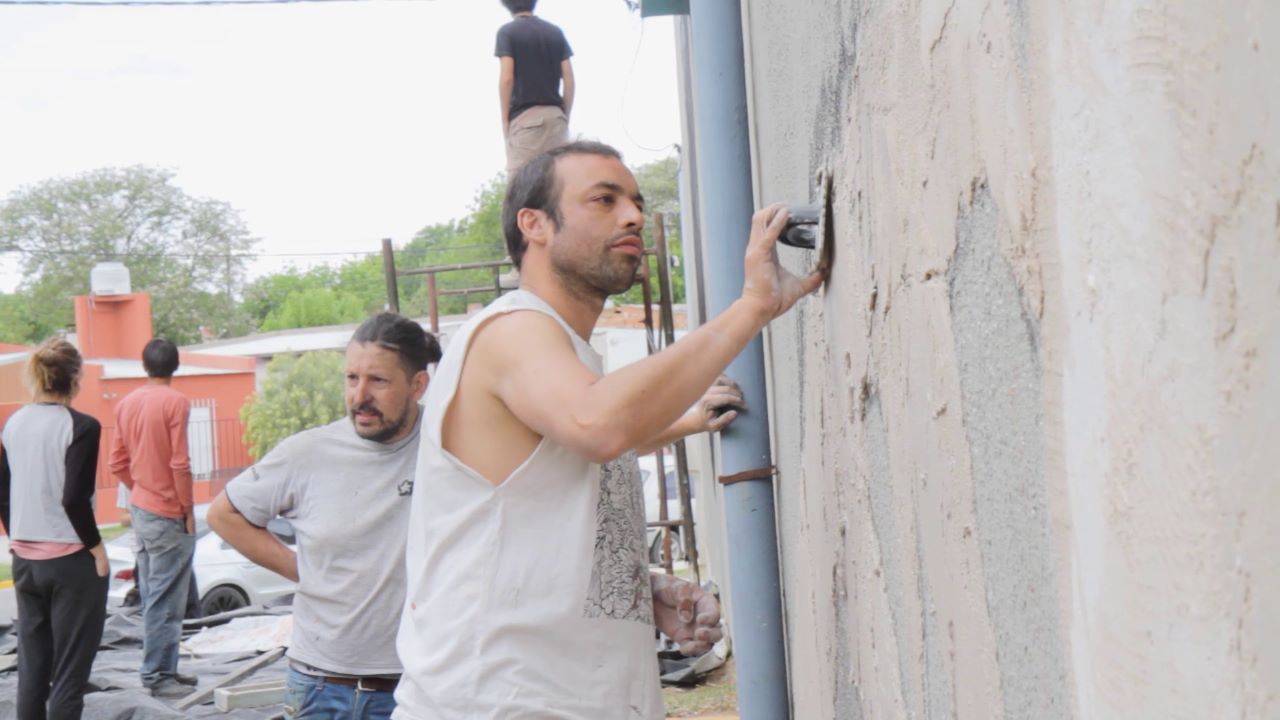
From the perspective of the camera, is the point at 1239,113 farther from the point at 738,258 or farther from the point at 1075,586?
the point at 738,258

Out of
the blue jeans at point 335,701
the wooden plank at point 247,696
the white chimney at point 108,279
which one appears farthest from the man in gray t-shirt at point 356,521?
the white chimney at point 108,279

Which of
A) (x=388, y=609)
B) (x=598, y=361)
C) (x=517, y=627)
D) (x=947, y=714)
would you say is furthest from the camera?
(x=388, y=609)

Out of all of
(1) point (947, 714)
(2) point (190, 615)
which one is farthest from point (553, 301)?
(2) point (190, 615)

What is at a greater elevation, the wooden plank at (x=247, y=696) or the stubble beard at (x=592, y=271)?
the stubble beard at (x=592, y=271)

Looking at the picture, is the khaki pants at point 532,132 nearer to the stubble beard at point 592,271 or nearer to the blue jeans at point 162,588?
the blue jeans at point 162,588

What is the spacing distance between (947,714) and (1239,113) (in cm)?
84

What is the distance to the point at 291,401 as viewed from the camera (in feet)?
103

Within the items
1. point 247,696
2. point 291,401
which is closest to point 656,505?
point 247,696

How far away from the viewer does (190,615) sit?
33.5ft

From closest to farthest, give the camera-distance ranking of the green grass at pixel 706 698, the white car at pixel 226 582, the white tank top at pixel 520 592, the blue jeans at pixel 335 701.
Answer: the white tank top at pixel 520 592, the blue jeans at pixel 335 701, the green grass at pixel 706 698, the white car at pixel 226 582

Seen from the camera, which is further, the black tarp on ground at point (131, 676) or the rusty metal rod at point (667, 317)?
the rusty metal rod at point (667, 317)

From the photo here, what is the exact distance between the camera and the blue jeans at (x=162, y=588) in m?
7.19

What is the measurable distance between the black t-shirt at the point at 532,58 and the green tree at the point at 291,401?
24060 mm

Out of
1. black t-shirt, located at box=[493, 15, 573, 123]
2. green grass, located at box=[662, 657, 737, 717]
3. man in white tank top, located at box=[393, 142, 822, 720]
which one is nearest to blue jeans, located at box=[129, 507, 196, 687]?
green grass, located at box=[662, 657, 737, 717]
